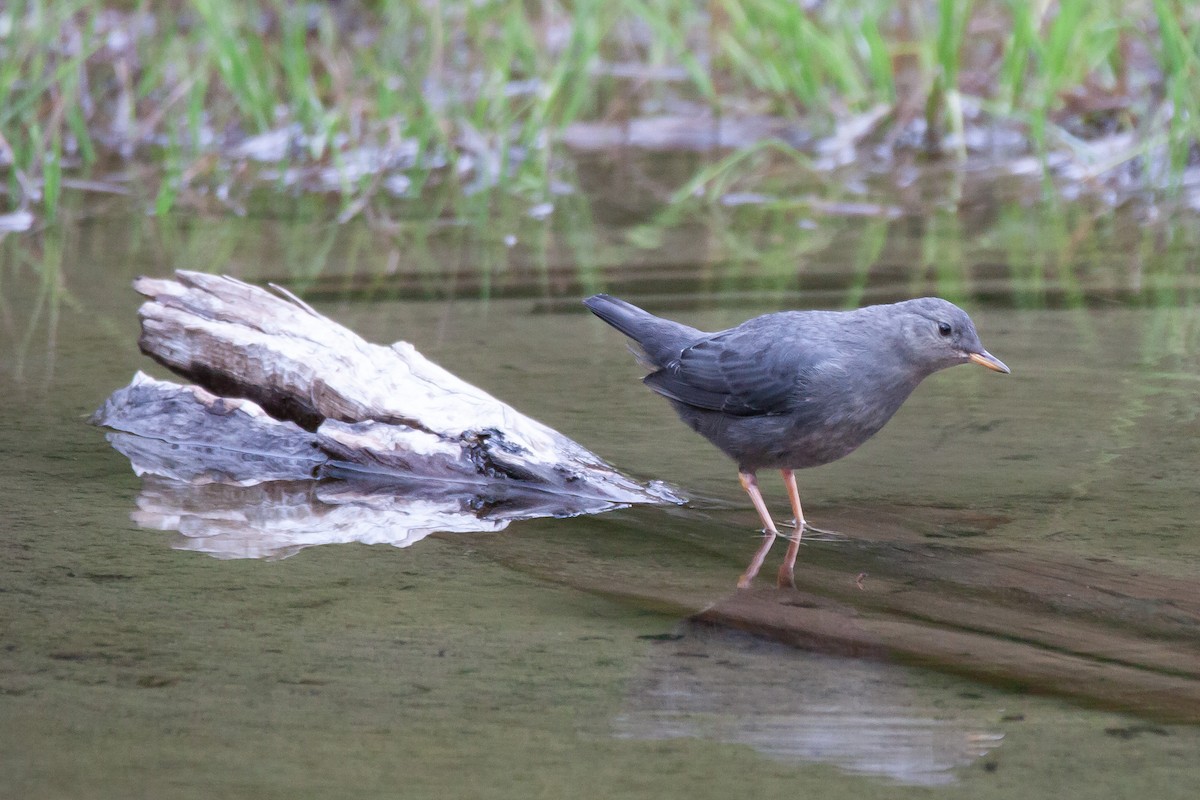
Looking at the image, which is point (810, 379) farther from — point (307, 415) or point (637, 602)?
point (307, 415)

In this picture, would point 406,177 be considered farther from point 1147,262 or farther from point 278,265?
point 1147,262

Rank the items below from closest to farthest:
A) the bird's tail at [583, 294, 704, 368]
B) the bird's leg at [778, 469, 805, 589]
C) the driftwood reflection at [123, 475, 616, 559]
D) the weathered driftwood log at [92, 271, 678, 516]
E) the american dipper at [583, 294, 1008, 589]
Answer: the bird's leg at [778, 469, 805, 589] < the driftwood reflection at [123, 475, 616, 559] < the american dipper at [583, 294, 1008, 589] < the weathered driftwood log at [92, 271, 678, 516] < the bird's tail at [583, 294, 704, 368]

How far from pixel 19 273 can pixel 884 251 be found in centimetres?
382

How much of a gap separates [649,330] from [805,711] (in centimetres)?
187

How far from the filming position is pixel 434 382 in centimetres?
424

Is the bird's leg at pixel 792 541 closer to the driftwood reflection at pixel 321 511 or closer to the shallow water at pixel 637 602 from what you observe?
the shallow water at pixel 637 602

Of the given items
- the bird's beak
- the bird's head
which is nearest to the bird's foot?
the bird's head

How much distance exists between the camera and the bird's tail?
429cm

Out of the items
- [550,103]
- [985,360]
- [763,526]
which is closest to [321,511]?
[763,526]

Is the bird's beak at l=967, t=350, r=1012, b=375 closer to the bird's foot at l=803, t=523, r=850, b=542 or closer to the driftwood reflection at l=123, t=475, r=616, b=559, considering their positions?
the bird's foot at l=803, t=523, r=850, b=542

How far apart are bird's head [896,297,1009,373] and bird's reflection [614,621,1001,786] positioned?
→ 1222 mm

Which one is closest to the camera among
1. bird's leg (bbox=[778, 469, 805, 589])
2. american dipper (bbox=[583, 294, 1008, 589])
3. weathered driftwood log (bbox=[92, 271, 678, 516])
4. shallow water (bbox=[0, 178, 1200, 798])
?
shallow water (bbox=[0, 178, 1200, 798])

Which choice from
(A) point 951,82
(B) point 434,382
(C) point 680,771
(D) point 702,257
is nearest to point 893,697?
(C) point 680,771

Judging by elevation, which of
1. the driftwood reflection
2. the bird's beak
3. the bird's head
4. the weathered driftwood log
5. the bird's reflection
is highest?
the bird's head
